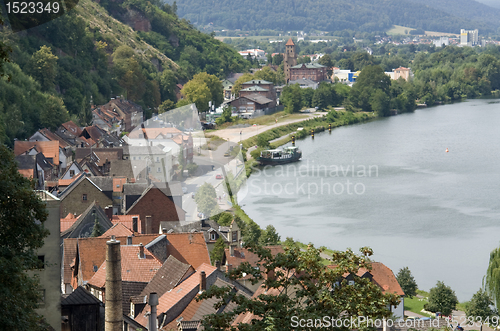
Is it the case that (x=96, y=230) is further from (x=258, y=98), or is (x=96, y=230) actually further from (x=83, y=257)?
(x=258, y=98)

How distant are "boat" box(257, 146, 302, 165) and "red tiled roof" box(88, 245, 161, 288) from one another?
68.8 feet

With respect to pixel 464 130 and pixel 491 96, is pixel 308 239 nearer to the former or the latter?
pixel 464 130

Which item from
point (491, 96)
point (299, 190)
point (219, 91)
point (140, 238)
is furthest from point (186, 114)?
point (491, 96)

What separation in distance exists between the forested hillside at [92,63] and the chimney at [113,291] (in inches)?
416

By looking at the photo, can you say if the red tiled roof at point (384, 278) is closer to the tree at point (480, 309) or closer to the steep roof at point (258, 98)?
the tree at point (480, 309)

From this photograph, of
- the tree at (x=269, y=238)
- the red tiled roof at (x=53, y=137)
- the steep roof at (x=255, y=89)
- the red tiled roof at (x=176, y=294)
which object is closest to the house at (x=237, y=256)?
the red tiled roof at (x=176, y=294)

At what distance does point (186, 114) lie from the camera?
28875 mm

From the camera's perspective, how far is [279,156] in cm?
3125

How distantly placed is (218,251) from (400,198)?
1110 centimetres

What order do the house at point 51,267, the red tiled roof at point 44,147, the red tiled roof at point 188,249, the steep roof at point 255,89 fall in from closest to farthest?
the house at point 51,267 < the red tiled roof at point 188,249 < the red tiled roof at point 44,147 < the steep roof at point 255,89

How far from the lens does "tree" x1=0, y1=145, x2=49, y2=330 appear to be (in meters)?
3.83

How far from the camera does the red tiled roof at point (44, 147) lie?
2119 centimetres

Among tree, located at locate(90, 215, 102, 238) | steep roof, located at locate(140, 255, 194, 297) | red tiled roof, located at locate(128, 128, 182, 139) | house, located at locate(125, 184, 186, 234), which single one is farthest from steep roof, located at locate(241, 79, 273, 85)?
steep roof, located at locate(140, 255, 194, 297)

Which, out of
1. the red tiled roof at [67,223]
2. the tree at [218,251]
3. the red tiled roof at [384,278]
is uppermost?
A: the red tiled roof at [67,223]
